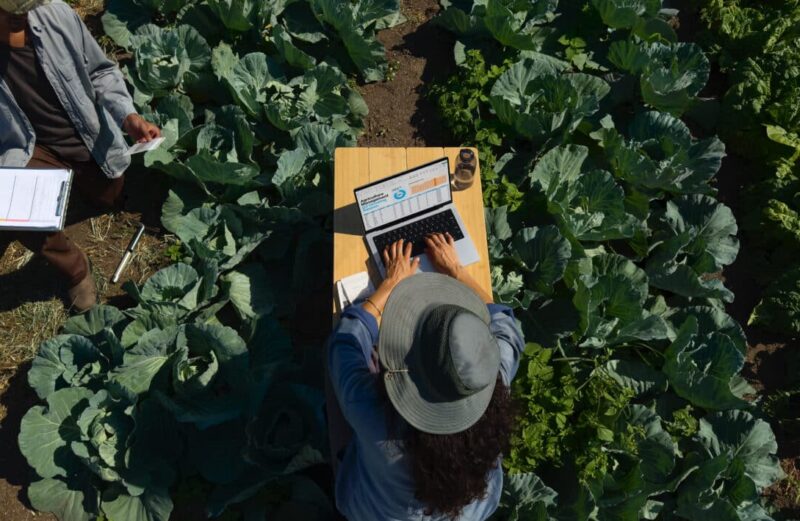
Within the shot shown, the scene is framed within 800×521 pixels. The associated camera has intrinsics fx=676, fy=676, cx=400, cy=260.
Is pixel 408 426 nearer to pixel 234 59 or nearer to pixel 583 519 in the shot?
pixel 583 519

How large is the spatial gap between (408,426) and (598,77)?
11.6ft

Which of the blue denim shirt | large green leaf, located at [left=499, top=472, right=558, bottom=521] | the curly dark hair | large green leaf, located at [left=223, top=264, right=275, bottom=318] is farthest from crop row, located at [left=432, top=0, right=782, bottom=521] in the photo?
large green leaf, located at [left=223, top=264, right=275, bottom=318]

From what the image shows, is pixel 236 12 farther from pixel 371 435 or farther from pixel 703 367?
pixel 703 367

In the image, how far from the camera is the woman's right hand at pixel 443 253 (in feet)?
11.3

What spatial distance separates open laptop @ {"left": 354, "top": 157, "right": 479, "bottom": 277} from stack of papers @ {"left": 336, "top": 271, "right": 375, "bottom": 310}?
10 centimetres

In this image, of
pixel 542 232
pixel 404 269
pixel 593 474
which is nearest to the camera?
pixel 404 269

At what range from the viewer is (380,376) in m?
2.78

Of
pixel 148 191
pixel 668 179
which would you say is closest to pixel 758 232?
pixel 668 179

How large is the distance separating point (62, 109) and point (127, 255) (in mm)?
1120

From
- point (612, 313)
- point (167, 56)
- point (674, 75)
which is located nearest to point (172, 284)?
point (167, 56)

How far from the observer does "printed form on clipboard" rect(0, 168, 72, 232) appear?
3.53 metres

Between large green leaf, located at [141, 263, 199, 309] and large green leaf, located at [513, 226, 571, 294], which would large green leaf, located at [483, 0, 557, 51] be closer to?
large green leaf, located at [513, 226, 571, 294]

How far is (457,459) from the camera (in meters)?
2.61

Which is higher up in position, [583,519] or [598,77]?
[598,77]
